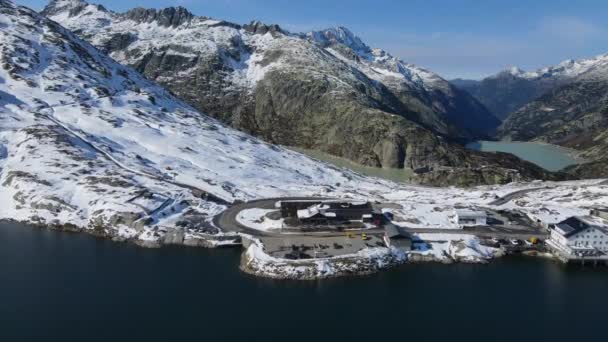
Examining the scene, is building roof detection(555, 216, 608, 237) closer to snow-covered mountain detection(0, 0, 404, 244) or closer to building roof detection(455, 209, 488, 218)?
building roof detection(455, 209, 488, 218)

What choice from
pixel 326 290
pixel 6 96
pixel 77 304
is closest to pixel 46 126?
pixel 6 96

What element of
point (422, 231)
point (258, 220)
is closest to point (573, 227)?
point (422, 231)

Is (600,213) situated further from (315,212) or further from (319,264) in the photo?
(319,264)

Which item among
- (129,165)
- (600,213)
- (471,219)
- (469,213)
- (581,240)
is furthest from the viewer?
(129,165)

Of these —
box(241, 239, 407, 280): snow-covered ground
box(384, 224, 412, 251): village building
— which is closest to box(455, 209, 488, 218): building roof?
box(384, 224, 412, 251): village building

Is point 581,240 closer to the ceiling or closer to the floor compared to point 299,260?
closer to the ceiling

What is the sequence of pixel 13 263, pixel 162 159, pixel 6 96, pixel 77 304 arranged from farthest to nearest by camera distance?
pixel 6 96 < pixel 162 159 < pixel 13 263 < pixel 77 304

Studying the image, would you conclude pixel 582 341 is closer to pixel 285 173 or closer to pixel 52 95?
pixel 285 173

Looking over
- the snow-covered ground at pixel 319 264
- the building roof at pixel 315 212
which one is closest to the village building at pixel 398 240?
the snow-covered ground at pixel 319 264
